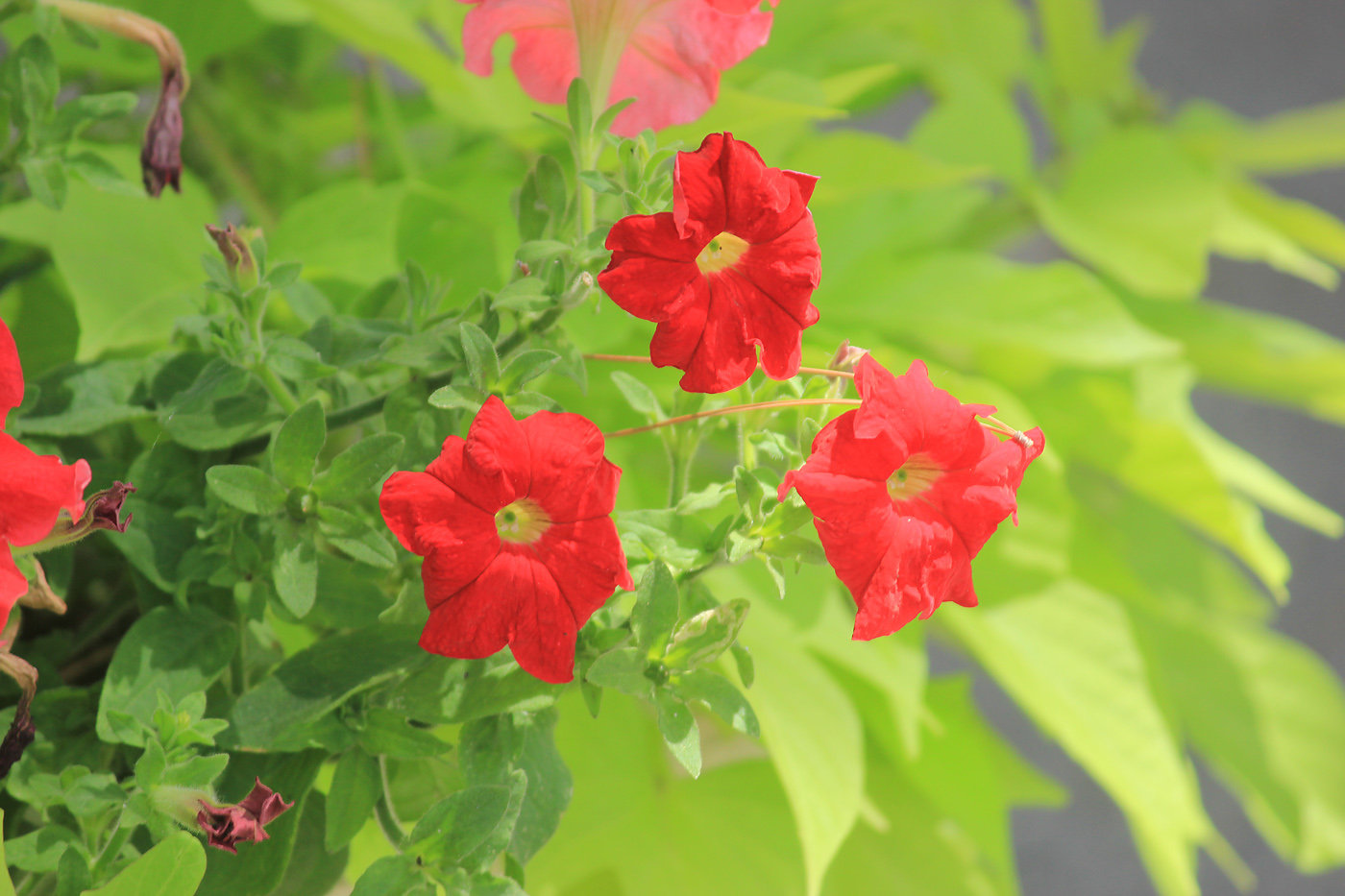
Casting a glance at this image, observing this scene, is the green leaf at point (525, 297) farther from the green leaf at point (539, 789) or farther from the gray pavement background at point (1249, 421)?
the gray pavement background at point (1249, 421)

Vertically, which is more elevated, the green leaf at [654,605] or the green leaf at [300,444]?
the green leaf at [300,444]

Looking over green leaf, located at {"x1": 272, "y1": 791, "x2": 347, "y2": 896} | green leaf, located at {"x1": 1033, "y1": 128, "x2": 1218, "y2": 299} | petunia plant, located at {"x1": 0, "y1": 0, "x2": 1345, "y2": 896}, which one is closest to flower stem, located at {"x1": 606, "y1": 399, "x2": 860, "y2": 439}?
petunia plant, located at {"x1": 0, "y1": 0, "x2": 1345, "y2": 896}

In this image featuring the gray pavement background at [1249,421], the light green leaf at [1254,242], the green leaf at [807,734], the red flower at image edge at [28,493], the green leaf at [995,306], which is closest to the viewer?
the red flower at image edge at [28,493]

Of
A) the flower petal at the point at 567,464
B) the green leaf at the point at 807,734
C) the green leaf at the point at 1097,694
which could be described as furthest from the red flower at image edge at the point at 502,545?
the green leaf at the point at 1097,694

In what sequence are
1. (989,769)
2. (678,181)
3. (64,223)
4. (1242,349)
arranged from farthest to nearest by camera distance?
1. (1242,349)
2. (989,769)
3. (64,223)
4. (678,181)

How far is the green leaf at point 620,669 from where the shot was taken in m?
0.16

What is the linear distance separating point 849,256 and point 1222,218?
0.69ft

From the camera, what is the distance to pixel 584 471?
0.14 m

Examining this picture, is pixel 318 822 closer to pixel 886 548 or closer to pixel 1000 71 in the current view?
pixel 886 548

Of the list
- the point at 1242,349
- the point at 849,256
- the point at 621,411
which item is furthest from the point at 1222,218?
the point at 621,411

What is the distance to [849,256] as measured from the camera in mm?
386

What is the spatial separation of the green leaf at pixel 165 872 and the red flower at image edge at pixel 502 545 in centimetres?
5

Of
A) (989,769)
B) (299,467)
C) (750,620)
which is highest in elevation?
(299,467)

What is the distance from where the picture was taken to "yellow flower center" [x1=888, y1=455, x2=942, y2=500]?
15cm
